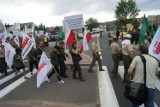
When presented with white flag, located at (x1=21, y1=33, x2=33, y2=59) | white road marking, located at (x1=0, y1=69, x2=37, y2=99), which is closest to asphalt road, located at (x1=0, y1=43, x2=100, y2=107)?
white road marking, located at (x1=0, y1=69, x2=37, y2=99)

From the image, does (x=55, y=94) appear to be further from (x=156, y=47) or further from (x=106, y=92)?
(x=156, y=47)

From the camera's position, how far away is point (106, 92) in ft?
31.5

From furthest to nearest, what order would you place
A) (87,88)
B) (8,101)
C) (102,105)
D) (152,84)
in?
(87,88), (8,101), (102,105), (152,84)

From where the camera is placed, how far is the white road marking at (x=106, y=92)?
8289mm

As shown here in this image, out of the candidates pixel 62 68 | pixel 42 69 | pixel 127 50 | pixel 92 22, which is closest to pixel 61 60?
pixel 62 68

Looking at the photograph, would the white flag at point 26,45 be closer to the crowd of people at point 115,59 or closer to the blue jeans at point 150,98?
the crowd of people at point 115,59

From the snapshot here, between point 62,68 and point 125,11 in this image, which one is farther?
point 125,11

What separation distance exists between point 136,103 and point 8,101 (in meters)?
4.58

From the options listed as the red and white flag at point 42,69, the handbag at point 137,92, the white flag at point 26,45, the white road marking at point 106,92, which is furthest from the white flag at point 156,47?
the white flag at point 26,45

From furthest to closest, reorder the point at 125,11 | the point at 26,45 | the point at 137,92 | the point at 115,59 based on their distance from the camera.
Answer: the point at 125,11 < the point at 26,45 < the point at 115,59 < the point at 137,92

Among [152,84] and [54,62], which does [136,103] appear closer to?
[152,84]

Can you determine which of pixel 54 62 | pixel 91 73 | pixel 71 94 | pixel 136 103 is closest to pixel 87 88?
pixel 71 94

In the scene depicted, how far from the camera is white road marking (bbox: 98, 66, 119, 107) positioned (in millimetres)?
8289

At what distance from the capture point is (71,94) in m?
9.52
